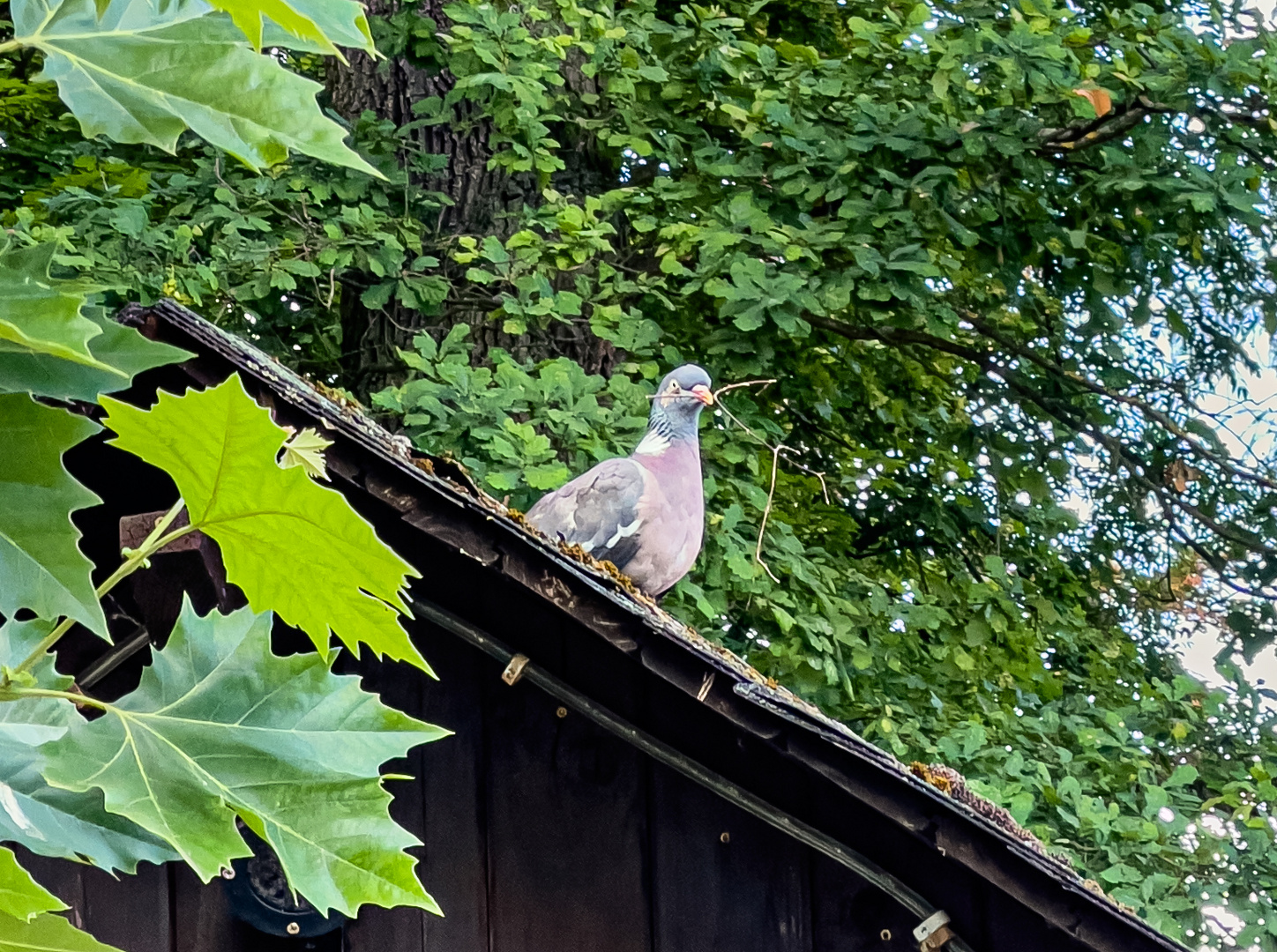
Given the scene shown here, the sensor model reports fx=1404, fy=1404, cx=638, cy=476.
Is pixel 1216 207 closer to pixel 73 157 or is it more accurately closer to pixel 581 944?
pixel 581 944

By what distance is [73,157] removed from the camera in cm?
608

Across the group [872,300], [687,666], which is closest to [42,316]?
[687,666]

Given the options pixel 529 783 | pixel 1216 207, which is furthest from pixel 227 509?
pixel 1216 207

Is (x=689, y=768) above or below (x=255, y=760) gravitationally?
below

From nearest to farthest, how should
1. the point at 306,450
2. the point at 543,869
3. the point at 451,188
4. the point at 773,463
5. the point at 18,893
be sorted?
the point at 18,893
the point at 306,450
the point at 543,869
the point at 773,463
the point at 451,188

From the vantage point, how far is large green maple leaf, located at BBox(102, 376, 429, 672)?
53 centimetres

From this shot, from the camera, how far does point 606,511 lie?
11.8 ft

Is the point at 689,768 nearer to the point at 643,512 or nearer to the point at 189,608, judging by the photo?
the point at 189,608

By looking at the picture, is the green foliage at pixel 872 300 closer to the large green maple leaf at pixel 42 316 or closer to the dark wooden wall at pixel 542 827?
the dark wooden wall at pixel 542 827

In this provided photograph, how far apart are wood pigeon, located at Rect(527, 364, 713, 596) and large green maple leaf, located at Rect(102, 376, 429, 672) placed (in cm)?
291

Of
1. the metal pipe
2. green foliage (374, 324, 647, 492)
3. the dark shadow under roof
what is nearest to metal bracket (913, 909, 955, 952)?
the metal pipe

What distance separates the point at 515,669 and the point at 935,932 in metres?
0.65

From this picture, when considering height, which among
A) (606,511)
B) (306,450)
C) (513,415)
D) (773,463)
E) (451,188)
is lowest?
(513,415)

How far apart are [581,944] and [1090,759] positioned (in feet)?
13.6
